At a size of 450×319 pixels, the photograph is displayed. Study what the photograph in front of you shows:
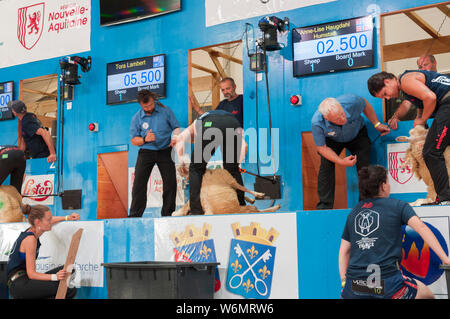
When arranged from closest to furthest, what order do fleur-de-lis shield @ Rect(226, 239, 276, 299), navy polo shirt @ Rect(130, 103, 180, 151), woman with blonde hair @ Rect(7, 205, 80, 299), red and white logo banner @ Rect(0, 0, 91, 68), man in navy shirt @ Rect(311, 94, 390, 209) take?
fleur-de-lis shield @ Rect(226, 239, 276, 299), woman with blonde hair @ Rect(7, 205, 80, 299), man in navy shirt @ Rect(311, 94, 390, 209), navy polo shirt @ Rect(130, 103, 180, 151), red and white logo banner @ Rect(0, 0, 91, 68)

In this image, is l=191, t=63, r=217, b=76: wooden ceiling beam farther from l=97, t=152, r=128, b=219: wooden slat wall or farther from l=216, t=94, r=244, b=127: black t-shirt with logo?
l=216, t=94, r=244, b=127: black t-shirt with logo

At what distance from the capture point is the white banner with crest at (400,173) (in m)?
6.18

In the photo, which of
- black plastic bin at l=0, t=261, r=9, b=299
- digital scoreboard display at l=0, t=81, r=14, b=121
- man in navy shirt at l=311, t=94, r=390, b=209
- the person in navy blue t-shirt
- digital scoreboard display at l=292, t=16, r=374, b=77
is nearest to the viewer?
the person in navy blue t-shirt

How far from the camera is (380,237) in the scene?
11.3ft

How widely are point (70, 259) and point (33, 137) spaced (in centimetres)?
391

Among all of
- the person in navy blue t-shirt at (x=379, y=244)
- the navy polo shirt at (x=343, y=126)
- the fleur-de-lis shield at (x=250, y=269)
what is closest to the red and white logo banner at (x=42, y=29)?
the navy polo shirt at (x=343, y=126)

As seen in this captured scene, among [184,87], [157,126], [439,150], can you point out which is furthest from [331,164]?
[184,87]

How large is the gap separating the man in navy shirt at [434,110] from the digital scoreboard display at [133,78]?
12.8 feet

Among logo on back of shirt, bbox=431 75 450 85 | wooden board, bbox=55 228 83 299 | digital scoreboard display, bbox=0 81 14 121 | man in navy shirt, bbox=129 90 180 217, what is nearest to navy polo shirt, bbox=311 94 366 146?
logo on back of shirt, bbox=431 75 450 85

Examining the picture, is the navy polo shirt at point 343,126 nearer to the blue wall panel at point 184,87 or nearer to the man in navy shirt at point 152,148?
the blue wall panel at point 184,87

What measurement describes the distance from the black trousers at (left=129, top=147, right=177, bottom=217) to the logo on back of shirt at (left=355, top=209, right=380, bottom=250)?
3320mm

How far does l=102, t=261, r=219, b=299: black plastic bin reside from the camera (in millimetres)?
4188

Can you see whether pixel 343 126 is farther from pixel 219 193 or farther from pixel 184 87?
pixel 184 87

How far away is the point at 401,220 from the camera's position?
3465 mm
